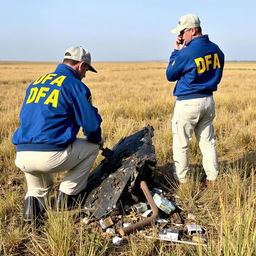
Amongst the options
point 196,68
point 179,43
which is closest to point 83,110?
point 196,68

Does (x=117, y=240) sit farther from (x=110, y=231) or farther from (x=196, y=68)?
(x=196, y=68)

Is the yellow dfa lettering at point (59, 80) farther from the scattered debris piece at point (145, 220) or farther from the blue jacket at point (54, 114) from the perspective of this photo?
the scattered debris piece at point (145, 220)

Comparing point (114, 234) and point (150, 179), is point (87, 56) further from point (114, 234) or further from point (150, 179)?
point (114, 234)

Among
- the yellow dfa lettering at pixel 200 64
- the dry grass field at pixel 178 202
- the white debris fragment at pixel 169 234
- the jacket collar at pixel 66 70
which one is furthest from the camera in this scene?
the yellow dfa lettering at pixel 200 64

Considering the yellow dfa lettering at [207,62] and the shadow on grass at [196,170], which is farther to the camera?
the shadow on grass at [196,170]

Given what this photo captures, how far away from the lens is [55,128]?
3117 mm

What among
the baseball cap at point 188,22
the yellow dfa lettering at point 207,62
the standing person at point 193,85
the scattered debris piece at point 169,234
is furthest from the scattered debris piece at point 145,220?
the baseball cap at point 188,22

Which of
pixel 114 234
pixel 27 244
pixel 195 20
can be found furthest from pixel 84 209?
pixel 195 20

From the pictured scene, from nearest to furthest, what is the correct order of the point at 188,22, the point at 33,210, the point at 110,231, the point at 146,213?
the point at 110,231 < the point at 33,210 < the point at 146,213 < the point at 188,22

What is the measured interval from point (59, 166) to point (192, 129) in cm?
169

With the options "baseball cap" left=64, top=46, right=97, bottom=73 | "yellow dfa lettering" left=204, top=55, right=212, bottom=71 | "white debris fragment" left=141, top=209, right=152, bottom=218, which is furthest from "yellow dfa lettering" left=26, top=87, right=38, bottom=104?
"yellow dfa lettering" left=204, top=55, right=212, bottom=71

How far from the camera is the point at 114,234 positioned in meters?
2.98

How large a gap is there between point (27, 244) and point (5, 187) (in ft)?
4.84

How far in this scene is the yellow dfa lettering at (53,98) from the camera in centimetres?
310
